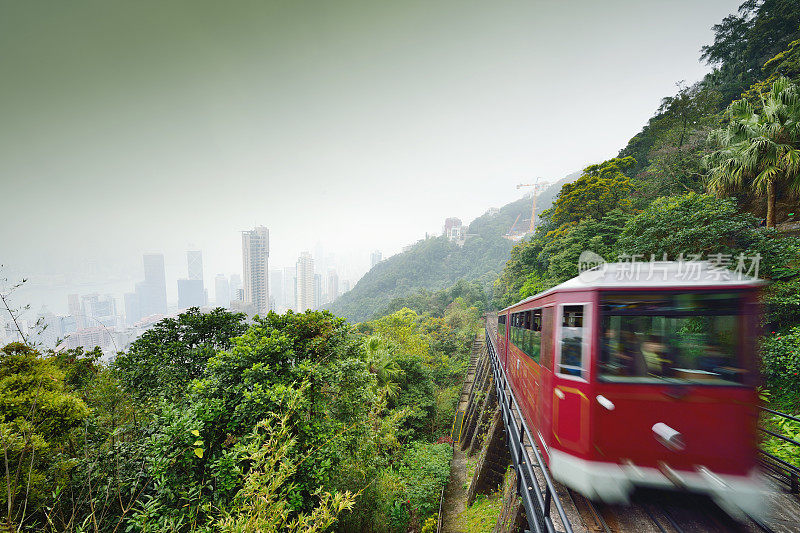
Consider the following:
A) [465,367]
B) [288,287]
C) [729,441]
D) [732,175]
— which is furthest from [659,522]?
[288,287]

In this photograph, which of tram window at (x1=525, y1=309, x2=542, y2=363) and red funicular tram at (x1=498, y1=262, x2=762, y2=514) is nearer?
red funicular tram at (x1=498, y1=262, x2=762, y2=514)

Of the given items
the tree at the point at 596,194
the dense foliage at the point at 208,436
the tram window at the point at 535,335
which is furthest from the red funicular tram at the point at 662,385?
the tree at the point at 596,194

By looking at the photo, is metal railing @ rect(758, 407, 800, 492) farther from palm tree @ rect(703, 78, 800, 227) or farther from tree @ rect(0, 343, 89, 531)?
tree @ rect(0, 343, 89, 531)

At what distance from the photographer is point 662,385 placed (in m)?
2.96

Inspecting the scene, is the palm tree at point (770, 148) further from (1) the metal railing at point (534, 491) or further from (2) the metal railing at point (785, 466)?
(1) the metal railing at point (534, 491)

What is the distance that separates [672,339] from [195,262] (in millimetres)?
69048

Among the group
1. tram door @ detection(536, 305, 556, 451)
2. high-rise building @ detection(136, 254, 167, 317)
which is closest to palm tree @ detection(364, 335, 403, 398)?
tram door @ detection(536, 305, 556, 451)

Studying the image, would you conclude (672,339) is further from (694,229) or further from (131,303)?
(131,303)

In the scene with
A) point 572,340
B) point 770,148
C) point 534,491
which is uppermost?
point 770,148

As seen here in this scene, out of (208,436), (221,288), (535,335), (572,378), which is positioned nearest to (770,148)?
(535,335)

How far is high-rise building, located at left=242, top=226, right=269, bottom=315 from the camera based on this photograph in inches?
1435

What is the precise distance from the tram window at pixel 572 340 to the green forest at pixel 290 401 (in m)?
3.46

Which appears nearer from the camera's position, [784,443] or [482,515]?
[784,443]

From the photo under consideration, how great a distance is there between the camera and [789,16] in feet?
50.6
